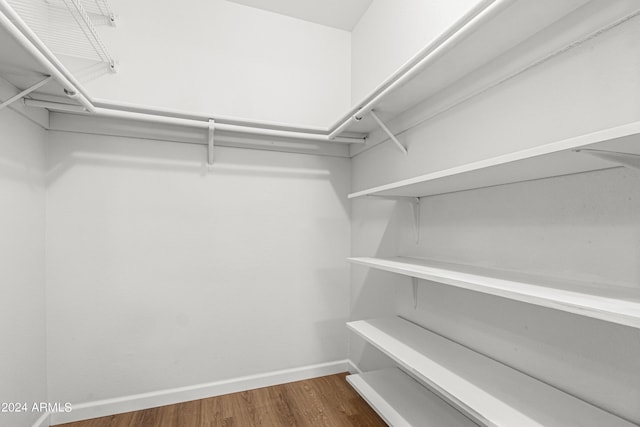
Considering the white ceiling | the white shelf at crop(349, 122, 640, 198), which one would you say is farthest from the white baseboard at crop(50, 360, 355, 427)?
the white ceiling

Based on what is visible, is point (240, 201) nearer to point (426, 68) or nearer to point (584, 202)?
point (426, 68)

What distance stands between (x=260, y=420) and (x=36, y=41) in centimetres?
187

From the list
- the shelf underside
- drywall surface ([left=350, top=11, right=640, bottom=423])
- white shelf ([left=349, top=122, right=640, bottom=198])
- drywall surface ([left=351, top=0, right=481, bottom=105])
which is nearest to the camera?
white shelf ([left=349, top=122, right=640, bottom=198])

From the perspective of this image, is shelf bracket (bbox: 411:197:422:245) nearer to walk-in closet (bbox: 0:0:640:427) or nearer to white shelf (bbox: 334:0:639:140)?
walk-in closet (bbox: 0:0:640:427)

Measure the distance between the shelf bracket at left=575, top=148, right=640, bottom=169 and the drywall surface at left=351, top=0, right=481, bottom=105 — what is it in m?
0.75

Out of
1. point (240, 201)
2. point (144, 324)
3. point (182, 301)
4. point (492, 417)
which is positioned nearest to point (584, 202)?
point (492, 417)

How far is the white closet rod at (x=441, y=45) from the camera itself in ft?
2.56

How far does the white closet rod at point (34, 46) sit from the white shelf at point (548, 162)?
1299 mm

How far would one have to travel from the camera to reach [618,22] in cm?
72

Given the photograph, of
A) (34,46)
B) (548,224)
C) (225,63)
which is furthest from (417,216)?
(34,46)

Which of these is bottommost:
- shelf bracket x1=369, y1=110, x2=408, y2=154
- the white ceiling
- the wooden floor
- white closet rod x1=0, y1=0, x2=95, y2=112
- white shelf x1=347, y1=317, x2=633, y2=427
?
the wooden floor

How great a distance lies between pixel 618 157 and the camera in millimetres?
601

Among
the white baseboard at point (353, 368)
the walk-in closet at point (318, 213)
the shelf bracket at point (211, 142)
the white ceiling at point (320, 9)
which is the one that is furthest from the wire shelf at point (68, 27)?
the white baseboard at point (353, 368)

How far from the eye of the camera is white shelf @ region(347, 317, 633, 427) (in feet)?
2.41
